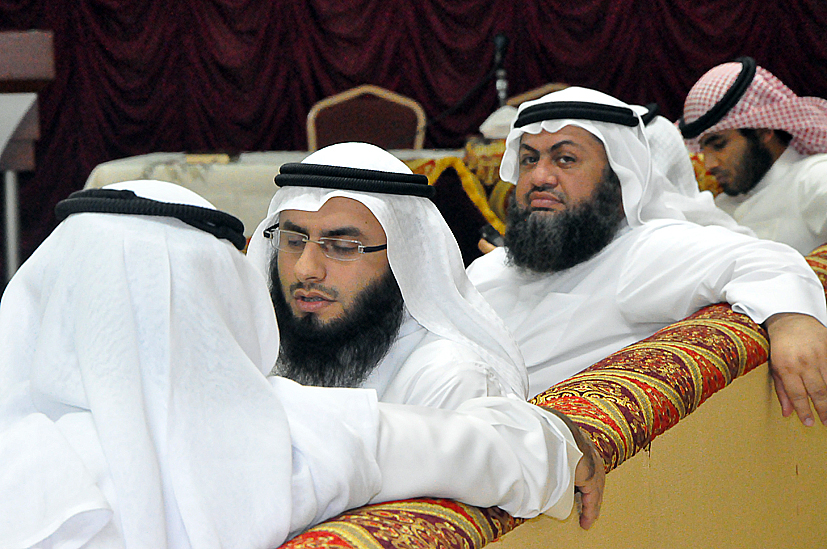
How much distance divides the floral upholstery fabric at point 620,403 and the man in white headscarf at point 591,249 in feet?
0.65

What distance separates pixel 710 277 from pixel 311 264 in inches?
46.8

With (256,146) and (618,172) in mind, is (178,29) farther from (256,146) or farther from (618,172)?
(618,172)

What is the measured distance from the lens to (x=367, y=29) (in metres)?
8.07

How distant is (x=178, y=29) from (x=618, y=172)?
236 inches

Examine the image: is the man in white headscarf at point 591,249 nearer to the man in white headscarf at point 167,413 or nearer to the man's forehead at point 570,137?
the man's forehead at point 570,137

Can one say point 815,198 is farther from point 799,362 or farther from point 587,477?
point 587,477

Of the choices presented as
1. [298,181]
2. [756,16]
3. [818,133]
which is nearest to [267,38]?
[756,16]

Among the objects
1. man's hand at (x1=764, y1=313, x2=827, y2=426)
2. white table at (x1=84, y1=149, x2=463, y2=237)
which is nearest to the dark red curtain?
white table at (x1=84, y1=149, x2=463, y2=237)

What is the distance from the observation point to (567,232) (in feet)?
10.3

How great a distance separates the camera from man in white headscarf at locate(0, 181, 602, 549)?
0.95 metres

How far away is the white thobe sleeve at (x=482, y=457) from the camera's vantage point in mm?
1153

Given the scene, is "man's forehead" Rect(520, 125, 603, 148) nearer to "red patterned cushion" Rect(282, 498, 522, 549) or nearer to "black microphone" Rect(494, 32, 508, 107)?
"red patterned cushion" Rect(282, 498, 522, 549)

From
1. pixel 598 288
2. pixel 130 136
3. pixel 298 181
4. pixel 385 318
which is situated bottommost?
pixel 130 136

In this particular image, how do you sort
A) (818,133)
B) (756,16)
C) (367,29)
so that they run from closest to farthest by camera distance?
(818,133)
(756,16)
(367,29)
